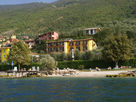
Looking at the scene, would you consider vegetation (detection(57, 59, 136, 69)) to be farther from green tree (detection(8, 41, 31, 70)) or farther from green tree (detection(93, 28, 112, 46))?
green tree (detection(93, 28, 112, 46))

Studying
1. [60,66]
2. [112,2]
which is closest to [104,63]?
[60,66]

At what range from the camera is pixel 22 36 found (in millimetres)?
146875

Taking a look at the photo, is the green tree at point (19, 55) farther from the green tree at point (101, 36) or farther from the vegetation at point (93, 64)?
the green tree at point (101, 36)

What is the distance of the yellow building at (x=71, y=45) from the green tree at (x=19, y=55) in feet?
78.6

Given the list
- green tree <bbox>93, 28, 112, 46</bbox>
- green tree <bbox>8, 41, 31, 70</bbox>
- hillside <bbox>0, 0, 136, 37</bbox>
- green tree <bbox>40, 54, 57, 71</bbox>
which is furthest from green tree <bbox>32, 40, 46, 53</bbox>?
green tree <bbox>40, 54, 57, 71</bbox>

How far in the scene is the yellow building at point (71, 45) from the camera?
3939 inches

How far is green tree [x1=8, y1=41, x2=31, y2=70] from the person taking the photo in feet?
262

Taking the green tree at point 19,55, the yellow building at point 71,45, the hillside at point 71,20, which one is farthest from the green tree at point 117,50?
the hillside at point 71,20

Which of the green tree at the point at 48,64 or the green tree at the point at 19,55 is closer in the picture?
the green tree at the point at 48,64

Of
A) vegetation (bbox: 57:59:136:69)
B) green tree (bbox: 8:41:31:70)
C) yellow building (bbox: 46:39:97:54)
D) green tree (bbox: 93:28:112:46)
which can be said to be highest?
green tree (bbox: 93:28:112:46)

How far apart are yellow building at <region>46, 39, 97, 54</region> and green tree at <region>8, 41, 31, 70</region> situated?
23964 millimetres

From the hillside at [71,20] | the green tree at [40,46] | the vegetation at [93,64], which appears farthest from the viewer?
the hillside at [71,20]

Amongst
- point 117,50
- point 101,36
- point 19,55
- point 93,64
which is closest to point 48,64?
A: point 19,55

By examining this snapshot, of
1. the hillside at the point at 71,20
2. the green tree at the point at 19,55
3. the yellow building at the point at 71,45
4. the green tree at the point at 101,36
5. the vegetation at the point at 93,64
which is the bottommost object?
the vegetation at the point at 93,64
